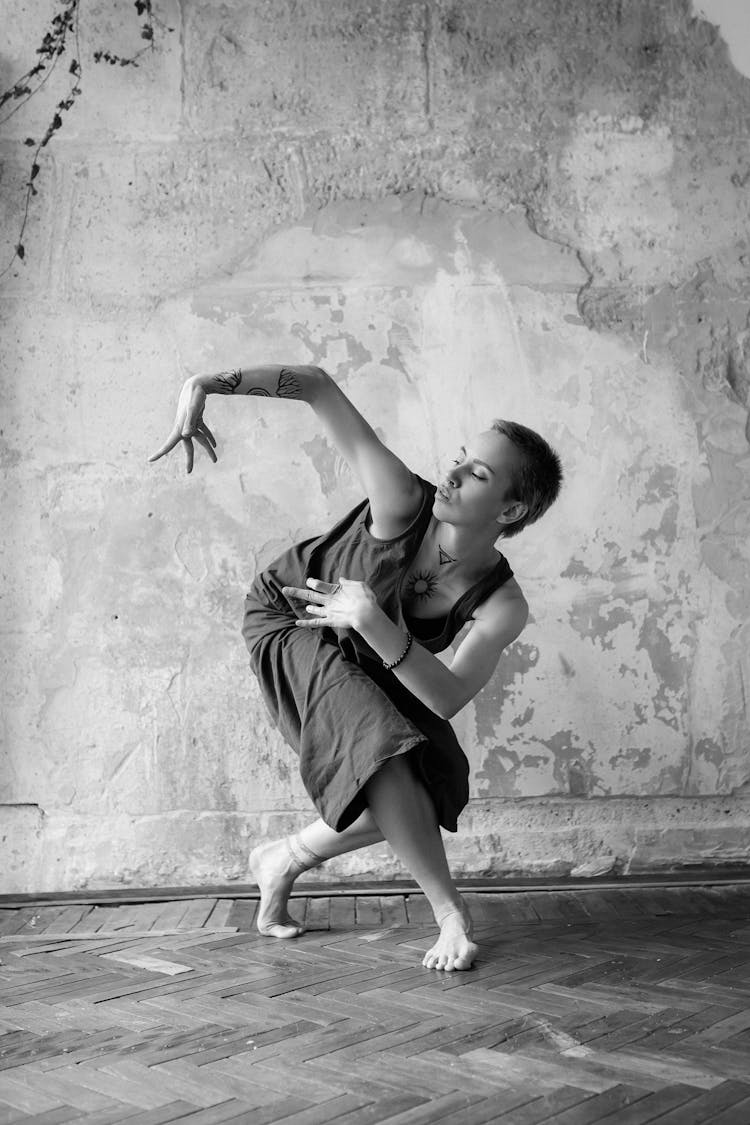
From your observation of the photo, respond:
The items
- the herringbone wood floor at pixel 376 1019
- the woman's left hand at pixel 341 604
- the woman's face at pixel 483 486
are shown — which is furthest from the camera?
the woman's face at pixel 483 486

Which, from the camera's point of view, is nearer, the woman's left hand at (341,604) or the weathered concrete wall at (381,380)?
the woman's left hand at (341,604)

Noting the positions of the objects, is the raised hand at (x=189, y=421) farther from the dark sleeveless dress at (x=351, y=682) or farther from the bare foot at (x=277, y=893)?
the bare foot at (x=277, y=893)

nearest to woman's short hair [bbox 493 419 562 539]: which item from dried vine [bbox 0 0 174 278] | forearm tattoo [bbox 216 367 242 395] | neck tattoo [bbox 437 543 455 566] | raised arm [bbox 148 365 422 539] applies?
neck tattoo [bbox 437 543 455 566]

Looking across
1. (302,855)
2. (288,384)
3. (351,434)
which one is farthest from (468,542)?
(302,855)

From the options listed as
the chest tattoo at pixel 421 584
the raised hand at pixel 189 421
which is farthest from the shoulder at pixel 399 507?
the raised hand at pixel 189 421

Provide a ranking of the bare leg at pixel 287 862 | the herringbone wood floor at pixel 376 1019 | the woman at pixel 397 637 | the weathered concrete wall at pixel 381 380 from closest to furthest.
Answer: the herringbone wood floor at pixel 376 1019 < the woman at pixel 397 637 < the bare leg at pixel 287 862 < the weathered concrete wall at pixel 381 380

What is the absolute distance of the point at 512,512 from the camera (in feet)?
8.96

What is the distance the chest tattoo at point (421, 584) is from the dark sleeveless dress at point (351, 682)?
0.17ft

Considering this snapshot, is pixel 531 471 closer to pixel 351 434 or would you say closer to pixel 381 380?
pixel 351 434

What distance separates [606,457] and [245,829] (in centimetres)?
164

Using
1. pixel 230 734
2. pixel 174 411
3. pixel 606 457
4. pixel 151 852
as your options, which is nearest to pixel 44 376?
pixel 174 411

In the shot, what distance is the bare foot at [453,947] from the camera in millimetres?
2461

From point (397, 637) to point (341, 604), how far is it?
143mm

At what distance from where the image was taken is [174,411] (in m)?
3.52
